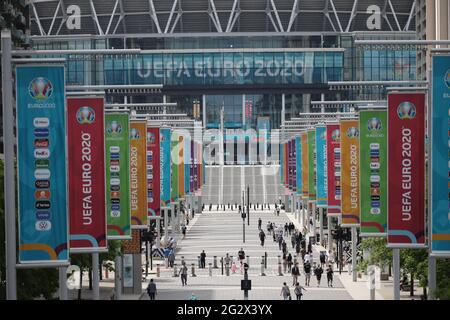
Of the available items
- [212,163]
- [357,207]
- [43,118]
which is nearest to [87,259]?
[357,207]

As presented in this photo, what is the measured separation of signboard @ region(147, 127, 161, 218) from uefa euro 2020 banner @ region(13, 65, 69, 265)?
27511mm

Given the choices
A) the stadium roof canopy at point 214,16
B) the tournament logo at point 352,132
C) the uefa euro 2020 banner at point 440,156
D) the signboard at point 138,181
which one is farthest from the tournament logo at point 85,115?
the stadium roof canopy at point 214,16

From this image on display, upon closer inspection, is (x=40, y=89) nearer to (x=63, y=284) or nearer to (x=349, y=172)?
(x=63, y=284)

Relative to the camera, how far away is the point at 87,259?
3772 centimetres

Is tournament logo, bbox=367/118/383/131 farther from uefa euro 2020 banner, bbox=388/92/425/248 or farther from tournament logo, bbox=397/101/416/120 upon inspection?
tournament logo, bbox=397/101/416/120

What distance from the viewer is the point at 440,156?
74.7 feet

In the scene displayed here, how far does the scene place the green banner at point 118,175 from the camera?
32.9 metres

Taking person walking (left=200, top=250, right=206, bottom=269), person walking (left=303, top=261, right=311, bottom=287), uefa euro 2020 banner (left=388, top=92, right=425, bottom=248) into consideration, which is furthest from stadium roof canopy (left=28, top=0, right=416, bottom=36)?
uefa euro 2020 banner (left=388, top=92, right=425, bottom=248)

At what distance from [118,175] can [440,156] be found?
41.1 feet

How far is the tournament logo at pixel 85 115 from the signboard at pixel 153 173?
70.7 ft

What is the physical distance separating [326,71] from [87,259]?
122233 millimetres

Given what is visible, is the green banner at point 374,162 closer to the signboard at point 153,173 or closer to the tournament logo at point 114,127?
the tournament logo at point 114,127
